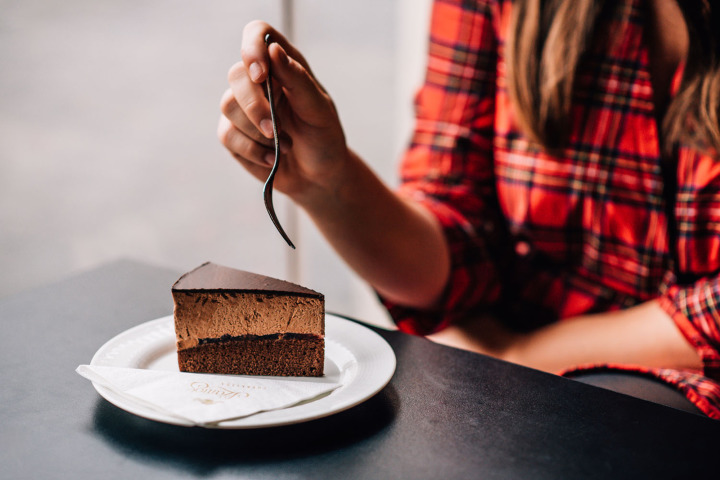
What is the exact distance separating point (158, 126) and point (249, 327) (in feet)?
3.88

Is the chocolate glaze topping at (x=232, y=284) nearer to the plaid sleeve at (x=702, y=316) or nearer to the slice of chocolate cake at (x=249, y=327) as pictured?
the slice of chocolate cake at (x=249, y=327)

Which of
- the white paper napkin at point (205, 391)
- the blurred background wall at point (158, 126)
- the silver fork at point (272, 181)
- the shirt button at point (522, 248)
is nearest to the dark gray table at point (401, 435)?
the white paper napkin at point (205, 391)

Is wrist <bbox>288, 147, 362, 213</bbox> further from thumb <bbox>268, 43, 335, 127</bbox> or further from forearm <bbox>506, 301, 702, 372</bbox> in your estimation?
forearm <bbox>506, 301, 702, 372</bbox>

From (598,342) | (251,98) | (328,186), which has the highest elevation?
(251,98)

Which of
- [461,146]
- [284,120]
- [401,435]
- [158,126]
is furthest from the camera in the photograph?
[158,126]

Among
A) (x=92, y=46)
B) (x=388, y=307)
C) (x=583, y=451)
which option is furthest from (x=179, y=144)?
(x=583, y=451)

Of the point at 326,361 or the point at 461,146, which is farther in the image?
the point at 461,146

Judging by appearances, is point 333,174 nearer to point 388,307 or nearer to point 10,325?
point 388,307

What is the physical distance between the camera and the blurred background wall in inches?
51.4

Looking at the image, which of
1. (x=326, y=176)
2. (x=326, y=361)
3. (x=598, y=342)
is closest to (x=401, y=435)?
(x=326, y=361)

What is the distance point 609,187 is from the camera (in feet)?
2.83

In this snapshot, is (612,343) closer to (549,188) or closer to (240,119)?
(549,188)

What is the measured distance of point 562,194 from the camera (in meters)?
0.89

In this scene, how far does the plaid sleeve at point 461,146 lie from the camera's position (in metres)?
0.92
